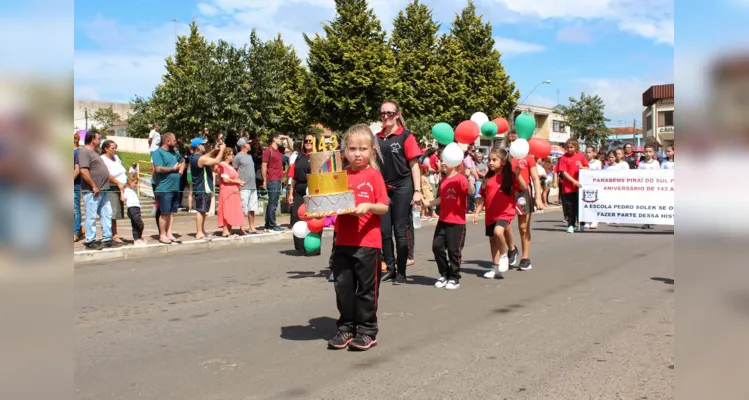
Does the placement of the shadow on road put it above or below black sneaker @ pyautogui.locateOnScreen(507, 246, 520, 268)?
below

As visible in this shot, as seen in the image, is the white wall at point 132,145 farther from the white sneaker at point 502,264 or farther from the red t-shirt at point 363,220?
the red t-shirt at point 363,220

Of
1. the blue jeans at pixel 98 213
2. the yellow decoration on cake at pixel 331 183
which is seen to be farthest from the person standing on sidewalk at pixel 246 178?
the yellow decoration on cake at pixel 331 183

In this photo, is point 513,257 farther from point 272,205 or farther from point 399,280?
point 272,205

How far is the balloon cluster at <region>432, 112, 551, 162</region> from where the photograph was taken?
7574mm

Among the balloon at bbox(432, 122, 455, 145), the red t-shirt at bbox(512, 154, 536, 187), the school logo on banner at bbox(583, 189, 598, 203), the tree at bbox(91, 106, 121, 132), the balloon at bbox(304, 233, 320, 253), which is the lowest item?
the balloon at bbox(304, 233, 320, 253)

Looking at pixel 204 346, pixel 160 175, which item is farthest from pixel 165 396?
pixel 160 175

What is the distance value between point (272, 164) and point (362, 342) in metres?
10.1

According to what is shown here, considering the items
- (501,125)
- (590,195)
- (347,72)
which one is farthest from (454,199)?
(347,72)

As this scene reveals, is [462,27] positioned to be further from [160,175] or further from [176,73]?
[160,175]

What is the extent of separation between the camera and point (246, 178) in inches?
541

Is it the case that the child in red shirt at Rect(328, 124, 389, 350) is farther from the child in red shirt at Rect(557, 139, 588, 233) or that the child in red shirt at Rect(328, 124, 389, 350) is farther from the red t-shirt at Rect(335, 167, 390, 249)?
the child in red shirt at Rect(557, 139, 588, 233)

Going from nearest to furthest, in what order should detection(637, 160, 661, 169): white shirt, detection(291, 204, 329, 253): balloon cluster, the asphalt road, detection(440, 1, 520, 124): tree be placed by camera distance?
the asphalt road < detection(291, 204, 329, 253): balloon cluster < detection(637, 160, 661, 169): white shirt < detection(440, 1, 520, 124): tree

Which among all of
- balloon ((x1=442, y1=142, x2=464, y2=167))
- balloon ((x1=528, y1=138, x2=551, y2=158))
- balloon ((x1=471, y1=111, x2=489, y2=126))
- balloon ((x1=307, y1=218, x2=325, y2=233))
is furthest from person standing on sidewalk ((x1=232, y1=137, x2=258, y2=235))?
balloon ((x1=307, y1=218, x2=325, y2=233))

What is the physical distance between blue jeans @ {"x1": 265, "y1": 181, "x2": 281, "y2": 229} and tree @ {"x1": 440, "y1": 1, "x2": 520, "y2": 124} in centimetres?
3860
